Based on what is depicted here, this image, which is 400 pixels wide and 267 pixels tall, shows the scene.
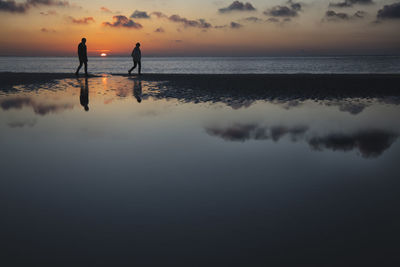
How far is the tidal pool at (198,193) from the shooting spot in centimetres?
293

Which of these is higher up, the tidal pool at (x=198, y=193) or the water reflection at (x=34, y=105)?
the water reflection at (x=34, y=105)

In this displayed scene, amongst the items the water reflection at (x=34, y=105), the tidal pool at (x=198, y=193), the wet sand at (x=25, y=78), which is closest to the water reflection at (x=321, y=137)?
the tidal pool at (x=198, y=193)

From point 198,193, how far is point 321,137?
162 inches

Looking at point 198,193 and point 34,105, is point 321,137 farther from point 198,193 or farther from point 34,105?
point 34,105

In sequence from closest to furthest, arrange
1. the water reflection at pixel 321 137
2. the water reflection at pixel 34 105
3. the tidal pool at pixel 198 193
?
the tidal pool at pixel 198 193 → the water reflection at pixel 321 137 → the water reflection at pixel 34 105

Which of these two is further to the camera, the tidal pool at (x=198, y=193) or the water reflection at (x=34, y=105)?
the water reflection at (x=34, y=105)

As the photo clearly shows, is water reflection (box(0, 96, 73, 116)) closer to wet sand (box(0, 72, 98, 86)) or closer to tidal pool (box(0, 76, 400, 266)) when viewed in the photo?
tidal pool (box(0, 76, 400, 266))

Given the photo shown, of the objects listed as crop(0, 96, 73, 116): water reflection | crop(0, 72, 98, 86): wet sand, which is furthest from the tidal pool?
crop(0, 72, 98, 86): wet sand

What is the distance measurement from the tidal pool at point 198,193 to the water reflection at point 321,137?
0.13 feet

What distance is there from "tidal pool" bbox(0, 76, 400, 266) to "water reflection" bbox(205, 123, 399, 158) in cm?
4

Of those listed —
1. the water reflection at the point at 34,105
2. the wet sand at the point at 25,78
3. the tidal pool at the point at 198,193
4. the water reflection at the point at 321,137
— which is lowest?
the tidal pool at the point at 198,193

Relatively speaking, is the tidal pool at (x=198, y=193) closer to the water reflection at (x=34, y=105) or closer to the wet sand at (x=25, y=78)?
the water reflection at (x=34, y=105)

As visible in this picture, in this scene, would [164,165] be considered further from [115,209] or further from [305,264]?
[305,264]

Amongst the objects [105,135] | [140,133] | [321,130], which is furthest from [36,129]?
[321,130]
